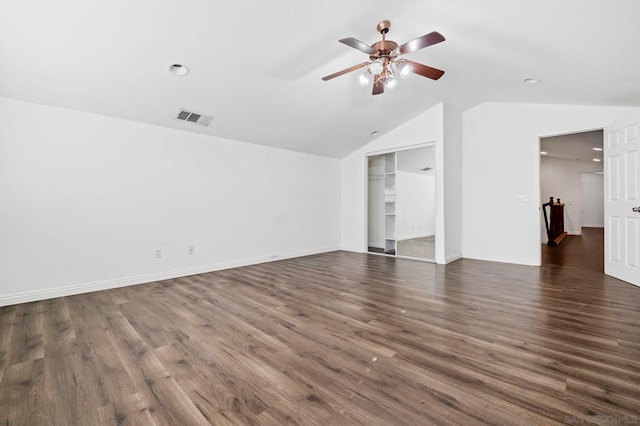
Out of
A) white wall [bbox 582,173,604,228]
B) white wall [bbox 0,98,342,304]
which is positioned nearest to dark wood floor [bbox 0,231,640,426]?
white wall [bbox 0,98,342,304]

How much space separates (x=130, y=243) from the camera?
378 cm

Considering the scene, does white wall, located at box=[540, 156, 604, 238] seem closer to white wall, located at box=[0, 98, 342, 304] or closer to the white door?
the white door

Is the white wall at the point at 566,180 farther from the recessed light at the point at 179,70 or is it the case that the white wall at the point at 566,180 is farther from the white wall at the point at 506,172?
the recessed light at the point at 179,70

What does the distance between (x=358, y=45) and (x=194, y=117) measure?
2.58 metres

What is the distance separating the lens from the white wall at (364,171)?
495 cm

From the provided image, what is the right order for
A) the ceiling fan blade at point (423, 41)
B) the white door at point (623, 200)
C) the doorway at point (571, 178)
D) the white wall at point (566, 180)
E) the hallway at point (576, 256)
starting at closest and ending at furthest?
the ceiling fan blade at point (423, 41) < the white door at point (623, 200) < the hallway at point (576, 256) < the doorway at point (571, 178) < the white wall at point (566, 180)

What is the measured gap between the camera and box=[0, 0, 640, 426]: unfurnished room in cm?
162

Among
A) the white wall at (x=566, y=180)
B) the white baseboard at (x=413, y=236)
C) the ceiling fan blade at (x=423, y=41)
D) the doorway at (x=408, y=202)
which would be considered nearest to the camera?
the ceiling fan blade at (x=423, y=41)

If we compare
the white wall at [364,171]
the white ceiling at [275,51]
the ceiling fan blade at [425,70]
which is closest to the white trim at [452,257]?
the white wall at [364,171]

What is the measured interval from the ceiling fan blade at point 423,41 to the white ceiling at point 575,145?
4994 mm

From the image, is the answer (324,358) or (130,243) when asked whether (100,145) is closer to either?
(130,243)

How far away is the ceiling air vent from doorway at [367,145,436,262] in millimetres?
3465

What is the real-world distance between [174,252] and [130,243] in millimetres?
575

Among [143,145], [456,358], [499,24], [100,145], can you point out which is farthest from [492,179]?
[100,145]
